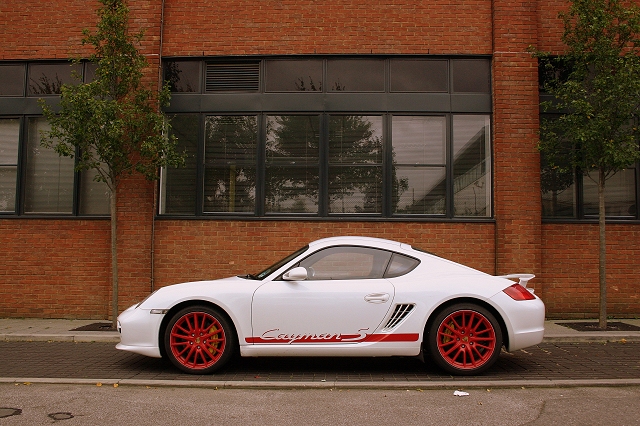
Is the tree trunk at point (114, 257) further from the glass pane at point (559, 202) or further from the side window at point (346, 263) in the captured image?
the glass pane at point (559, 202)

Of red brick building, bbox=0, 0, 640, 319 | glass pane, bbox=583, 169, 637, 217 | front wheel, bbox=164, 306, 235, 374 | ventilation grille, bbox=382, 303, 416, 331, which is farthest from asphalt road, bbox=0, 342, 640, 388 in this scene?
glass pane, bbox=583, 169, 637, 217

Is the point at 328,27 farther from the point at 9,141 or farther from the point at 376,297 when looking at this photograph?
the point at 9,141

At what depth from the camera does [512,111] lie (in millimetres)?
9609

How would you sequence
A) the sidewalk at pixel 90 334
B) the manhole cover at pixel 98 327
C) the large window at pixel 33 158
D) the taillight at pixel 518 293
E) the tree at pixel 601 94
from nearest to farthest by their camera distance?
the taillight at pixel 518 293 → the sidewalk at pixel 90 334 → the tree at pixel 601 94 → the manhole cover at pixel 98 327 → the large window at pixel 33 158

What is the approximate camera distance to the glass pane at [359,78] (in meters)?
10.0

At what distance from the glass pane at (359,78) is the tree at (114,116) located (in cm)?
A: 302

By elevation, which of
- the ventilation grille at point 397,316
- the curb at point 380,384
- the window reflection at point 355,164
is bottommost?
the curb at point 380,384

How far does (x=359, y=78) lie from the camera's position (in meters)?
10.0

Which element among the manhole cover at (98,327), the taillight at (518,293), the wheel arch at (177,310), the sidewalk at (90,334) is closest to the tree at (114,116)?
the manhole cover at (98,327)

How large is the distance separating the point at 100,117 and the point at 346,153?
13.8ft

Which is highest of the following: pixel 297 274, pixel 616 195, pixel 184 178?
pixel 184 178

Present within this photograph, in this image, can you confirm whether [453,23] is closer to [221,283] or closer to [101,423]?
[221,283]

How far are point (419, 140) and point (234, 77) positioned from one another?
3.64 metres

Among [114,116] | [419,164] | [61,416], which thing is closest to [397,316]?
[61,416]
